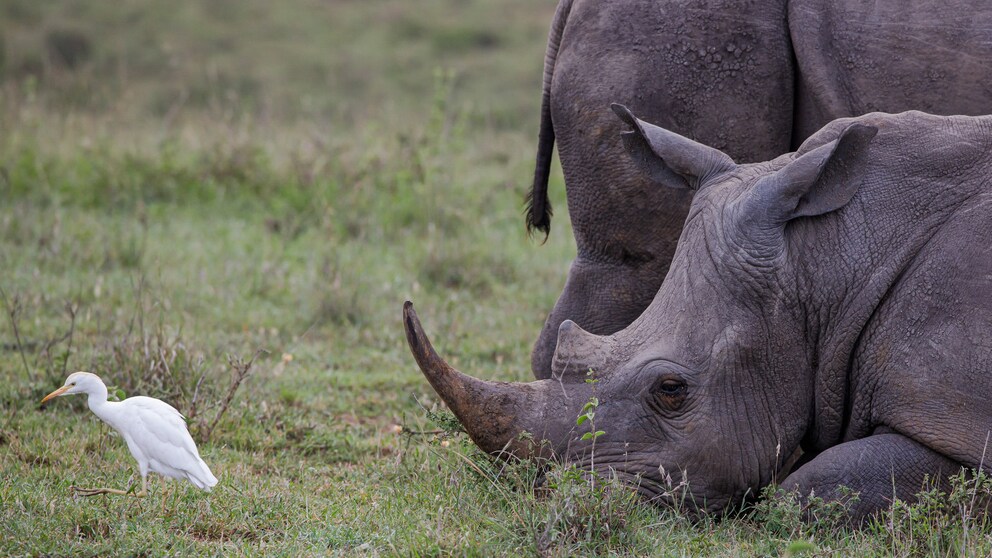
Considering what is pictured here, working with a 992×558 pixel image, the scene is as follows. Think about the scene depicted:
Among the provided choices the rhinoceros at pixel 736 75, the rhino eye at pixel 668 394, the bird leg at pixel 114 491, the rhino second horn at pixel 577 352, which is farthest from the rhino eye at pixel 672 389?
the bird leg at pixel 114 491

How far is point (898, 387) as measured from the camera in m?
3.89

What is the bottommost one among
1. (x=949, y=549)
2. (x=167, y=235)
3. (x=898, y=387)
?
(x=167, y=235)

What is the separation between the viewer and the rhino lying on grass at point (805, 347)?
3.85 meters

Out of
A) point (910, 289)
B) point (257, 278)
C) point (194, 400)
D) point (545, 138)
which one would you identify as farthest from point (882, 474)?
point (257, 278)

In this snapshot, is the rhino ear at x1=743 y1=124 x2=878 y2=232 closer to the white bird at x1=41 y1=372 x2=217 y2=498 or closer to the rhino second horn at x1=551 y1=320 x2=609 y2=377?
the rhino second horn at x1=551 y1=320 x2=609 y2=377

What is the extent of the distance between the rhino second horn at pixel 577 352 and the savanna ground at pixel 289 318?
388 mm

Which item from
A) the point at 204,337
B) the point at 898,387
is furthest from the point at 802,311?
the point at 204,337

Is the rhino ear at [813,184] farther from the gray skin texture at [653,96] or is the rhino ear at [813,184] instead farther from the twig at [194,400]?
the twig at [194,400]

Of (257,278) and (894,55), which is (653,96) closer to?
(894,55)

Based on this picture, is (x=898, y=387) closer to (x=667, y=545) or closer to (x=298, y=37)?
(x=667, y=545)

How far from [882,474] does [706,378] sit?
1.99ft

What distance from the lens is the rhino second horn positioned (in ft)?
13.3

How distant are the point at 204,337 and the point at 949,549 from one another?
12.9 ft

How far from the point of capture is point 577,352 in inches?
161
